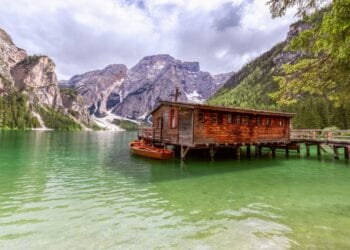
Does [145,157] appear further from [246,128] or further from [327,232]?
[327,232]

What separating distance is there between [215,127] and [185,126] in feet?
9.73

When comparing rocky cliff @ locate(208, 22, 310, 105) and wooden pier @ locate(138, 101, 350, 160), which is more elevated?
rocky cliff @ locate(208, 22, 310, 105)

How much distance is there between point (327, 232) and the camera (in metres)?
8.05

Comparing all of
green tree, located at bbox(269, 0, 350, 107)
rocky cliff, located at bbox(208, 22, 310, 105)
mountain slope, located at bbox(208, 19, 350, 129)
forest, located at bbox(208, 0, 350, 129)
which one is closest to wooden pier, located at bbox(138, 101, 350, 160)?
mountain slope, located at bbox(208, 19, 350, 129)

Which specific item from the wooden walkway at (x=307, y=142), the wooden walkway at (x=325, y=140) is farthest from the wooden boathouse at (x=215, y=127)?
the wooden walkway at (x=325, y=140)

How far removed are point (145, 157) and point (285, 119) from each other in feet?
61.2

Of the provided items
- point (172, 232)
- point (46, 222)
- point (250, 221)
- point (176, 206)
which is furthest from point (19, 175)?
point (250, 221)

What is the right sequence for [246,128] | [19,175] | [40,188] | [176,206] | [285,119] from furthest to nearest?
[285,119]
[246,128]
[19,175]
[40,188]
[176,206]

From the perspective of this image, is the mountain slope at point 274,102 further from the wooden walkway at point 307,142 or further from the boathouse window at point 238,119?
the boathouse window at point 238,119

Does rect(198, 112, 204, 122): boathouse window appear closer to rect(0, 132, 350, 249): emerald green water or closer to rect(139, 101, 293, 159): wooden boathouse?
rect(139, 101, 293, 159): wooden boathouse

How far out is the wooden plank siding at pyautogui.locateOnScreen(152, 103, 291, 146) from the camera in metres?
24.8

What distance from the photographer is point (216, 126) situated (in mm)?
25766

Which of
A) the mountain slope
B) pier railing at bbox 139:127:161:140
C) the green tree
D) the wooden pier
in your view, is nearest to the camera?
the green tree

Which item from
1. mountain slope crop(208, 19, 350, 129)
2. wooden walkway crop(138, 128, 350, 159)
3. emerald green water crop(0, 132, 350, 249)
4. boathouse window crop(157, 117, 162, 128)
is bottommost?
emerald green water crop(0, 132, 350, 249)
